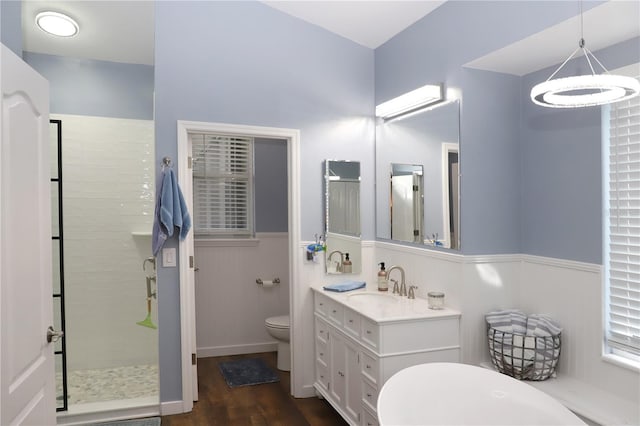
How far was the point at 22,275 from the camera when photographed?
1.69 m

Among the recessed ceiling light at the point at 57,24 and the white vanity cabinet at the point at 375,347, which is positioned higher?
the recessed ceiling light at the point at 57,24

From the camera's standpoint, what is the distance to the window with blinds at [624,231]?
2.18 metres

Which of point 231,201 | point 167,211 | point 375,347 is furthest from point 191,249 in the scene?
point 375,347

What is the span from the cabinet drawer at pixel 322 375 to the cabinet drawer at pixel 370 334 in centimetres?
74

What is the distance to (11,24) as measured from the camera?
86.2 inches

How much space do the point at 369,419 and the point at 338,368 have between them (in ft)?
1.60

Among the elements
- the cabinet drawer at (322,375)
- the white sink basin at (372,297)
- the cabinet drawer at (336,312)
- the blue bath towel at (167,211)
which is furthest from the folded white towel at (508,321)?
the blue bath towel at (167,211)

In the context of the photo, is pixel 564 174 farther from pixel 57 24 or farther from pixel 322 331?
pixel 57 24

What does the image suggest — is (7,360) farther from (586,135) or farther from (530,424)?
(586,135)

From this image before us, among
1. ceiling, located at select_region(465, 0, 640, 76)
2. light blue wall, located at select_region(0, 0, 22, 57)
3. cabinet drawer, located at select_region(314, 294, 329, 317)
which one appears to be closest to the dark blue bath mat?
cabinet drawer, located at select_region(314, 294, 329, 317)

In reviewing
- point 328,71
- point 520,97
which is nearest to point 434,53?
point 520,97

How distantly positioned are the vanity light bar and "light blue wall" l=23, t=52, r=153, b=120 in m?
2.12

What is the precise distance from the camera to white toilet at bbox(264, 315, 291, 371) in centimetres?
385

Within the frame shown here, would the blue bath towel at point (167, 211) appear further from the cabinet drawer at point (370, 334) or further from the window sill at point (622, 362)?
the window sill at point (622, 362)
